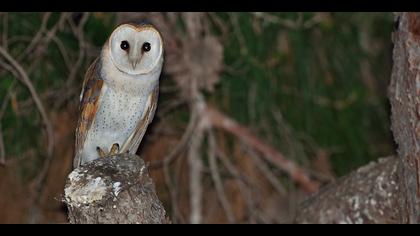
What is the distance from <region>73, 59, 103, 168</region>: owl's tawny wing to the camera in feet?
10.9

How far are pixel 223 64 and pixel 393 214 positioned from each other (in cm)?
152

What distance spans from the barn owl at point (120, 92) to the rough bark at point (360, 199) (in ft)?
3.03

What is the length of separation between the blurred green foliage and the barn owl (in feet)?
3.05

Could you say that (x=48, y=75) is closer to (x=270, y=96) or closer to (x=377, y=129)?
(x=270, y=96)

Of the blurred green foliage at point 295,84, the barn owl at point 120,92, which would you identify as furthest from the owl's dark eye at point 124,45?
the blurred green foliage at point 295,84

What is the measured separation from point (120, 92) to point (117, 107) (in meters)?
0.08

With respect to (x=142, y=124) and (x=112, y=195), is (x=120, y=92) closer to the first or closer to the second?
(x=142, y=124)

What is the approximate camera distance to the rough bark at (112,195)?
2381 millimetres

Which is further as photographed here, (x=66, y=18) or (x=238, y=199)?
(x=238, y=199)

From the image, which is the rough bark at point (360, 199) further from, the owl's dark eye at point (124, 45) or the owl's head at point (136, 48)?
the owl's dark eye at point (124, 45)

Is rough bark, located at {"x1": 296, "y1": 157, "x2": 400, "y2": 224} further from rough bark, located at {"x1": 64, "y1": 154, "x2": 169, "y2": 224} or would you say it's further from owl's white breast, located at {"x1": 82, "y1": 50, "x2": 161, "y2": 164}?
rough bark, located at {"x1": 64, "y1": 154, "x2": 169, "y2": 224}

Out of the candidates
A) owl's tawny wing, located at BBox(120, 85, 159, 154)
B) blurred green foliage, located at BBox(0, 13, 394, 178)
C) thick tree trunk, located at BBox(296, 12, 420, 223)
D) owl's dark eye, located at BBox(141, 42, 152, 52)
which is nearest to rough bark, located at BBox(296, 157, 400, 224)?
thick tree trunk, located at BBox(296, 12, 420, 223)

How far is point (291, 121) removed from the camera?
15.9 feet

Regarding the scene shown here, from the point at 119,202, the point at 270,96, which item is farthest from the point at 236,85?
the point at 119,202
